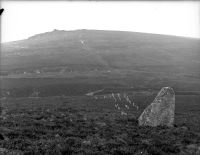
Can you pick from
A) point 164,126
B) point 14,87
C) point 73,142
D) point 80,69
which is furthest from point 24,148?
point 80,69

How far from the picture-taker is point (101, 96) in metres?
61.5

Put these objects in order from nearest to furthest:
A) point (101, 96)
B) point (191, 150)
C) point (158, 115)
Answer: point (191, 150), point (158, 115), point (101, 96)

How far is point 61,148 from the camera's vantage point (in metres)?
14.0

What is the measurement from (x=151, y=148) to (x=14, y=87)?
59.7 m

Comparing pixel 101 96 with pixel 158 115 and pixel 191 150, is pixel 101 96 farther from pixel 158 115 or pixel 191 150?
pixel 191 150

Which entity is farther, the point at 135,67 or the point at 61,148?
the point at 135,67

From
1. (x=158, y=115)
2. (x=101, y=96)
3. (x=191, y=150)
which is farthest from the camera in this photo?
(x=101, y=96)

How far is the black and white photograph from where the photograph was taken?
15945 mm

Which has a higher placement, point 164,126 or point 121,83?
point 164,126

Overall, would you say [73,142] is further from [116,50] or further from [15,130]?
[116,50]

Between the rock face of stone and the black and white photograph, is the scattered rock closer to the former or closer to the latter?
the black and white photograph

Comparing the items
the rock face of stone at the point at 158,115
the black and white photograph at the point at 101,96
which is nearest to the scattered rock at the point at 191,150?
the black and white photograph at the point at 101,96

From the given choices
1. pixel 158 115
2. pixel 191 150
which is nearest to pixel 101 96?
pixel 158 115

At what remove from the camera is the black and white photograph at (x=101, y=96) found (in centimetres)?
1595
